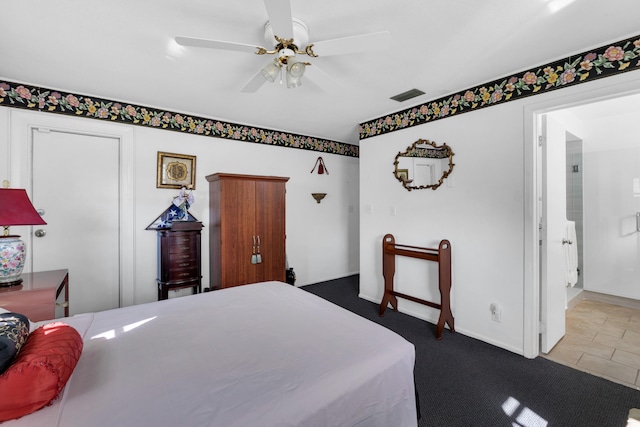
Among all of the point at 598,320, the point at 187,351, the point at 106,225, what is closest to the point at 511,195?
the point at 598,320

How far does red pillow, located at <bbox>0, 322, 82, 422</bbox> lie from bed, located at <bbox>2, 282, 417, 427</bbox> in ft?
0.12

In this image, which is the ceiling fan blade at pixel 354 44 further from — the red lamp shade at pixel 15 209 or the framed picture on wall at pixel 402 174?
the red lamp shade at pixel 15 209

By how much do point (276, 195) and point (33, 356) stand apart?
264 centimetres

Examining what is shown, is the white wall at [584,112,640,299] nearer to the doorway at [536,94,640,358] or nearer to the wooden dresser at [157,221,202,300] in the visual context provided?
the doorway at [536,94,640,358]

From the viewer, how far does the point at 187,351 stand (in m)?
1.19

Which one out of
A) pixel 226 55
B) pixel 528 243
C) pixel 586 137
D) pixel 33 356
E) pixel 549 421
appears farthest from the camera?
pixel 586 137

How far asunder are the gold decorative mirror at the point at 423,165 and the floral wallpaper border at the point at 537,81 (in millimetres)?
305

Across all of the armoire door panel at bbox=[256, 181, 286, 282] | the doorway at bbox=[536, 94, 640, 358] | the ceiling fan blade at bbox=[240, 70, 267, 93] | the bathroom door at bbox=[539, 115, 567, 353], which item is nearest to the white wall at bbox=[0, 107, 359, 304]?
the armoire door panel at bbox=[256, 181, 286, 282]

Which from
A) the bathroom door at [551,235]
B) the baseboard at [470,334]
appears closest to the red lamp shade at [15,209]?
the baseboard at [470,334]

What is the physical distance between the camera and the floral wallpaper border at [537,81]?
6.21 feet

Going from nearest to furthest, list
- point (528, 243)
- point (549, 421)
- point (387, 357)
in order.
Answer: point (387, 357)
point (549, 421)
point (528, 243)

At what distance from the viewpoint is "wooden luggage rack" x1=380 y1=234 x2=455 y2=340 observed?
2662 millimetres

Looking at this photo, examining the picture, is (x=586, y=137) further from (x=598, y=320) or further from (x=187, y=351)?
(x=187, y=351)

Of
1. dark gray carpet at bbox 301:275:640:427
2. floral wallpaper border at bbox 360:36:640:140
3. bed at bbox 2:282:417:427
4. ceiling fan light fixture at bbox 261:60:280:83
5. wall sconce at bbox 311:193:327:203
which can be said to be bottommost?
dark gray carpet at bbox 301:275:640:427
